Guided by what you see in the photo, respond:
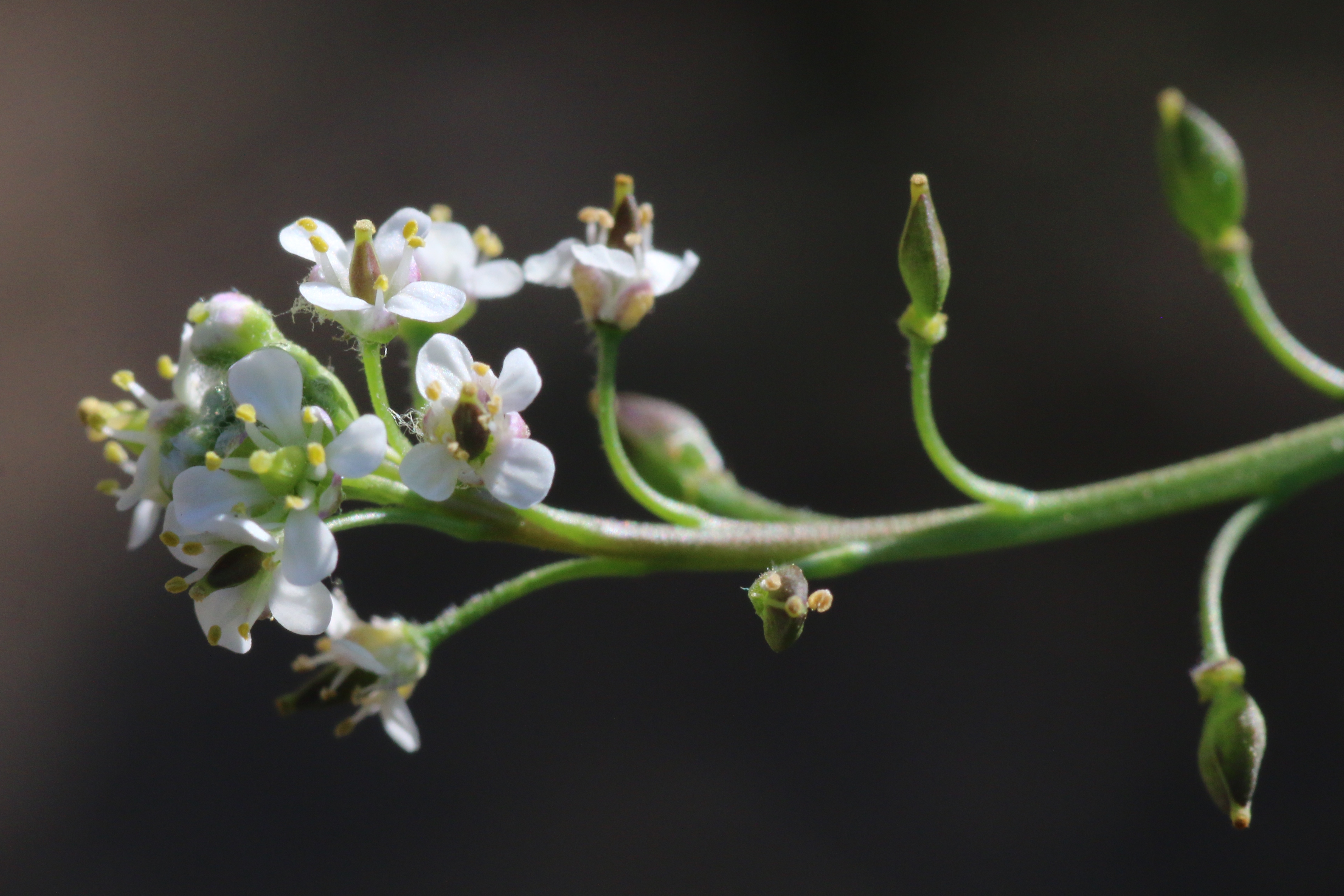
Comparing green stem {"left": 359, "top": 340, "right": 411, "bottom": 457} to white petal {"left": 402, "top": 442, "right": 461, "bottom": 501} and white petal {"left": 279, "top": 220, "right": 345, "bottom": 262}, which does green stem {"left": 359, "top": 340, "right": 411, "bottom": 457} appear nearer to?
white petal {"left": 402, "top": 442, "right": 461, "bottom": 501}

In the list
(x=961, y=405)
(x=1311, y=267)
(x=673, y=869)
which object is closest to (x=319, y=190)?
(x=961, y=405)

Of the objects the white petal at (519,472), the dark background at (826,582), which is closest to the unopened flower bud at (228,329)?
the white petal at (519,472)

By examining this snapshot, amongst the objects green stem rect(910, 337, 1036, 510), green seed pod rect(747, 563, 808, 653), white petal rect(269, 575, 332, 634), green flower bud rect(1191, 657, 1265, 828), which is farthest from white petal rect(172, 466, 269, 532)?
green flower bud rect(1191, 657, 1265, 828)

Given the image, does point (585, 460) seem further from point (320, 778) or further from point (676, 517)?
point (676, 517)

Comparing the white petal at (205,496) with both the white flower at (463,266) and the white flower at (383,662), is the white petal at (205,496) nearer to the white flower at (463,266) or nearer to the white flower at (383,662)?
the white flower at (383,662)

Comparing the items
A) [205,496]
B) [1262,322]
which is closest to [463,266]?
[205,496]

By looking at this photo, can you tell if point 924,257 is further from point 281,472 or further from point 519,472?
point 281,472
